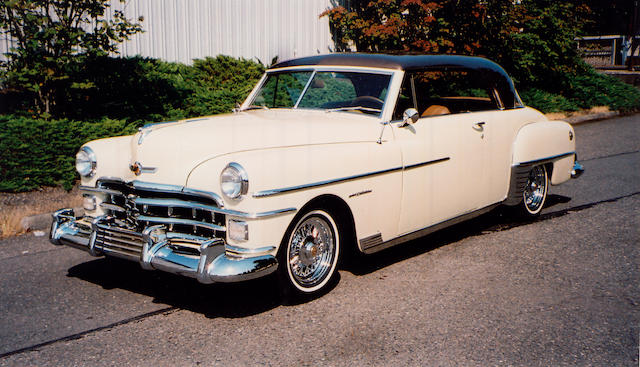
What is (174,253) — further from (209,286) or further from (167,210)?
(209,286)

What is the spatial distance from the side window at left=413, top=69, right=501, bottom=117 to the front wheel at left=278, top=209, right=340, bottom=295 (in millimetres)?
1571

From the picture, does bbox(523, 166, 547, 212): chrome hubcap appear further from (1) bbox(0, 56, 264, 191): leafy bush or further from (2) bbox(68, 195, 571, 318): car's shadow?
(1) bbox(0, 56, 264, 191): leafy bush

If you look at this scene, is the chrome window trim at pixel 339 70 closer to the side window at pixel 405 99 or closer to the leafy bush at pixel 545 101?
the side window at pixel 405 99

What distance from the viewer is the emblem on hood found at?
14.1ft

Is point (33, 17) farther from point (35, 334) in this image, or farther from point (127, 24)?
point (35, 334)

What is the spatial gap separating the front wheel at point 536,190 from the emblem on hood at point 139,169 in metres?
4.00

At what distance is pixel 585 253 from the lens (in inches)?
216

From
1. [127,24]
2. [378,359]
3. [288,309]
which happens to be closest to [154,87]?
[127,24]

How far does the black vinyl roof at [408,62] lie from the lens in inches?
208

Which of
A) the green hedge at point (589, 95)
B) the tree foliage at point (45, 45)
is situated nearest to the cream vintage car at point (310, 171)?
the tree foliage at point (45, 45)

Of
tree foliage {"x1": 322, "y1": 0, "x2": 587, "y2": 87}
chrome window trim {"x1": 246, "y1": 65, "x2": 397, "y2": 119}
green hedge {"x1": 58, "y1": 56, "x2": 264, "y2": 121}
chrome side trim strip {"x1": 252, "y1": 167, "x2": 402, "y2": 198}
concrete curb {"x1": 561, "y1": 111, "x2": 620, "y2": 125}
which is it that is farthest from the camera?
concrete curb {"x1": 561, "y1": 111, "x2": 620, "y2": 125}

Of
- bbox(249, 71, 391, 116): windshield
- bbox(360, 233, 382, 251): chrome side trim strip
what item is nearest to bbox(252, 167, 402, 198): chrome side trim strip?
bbox(360, 233, 382, 251): chrome side trim strip

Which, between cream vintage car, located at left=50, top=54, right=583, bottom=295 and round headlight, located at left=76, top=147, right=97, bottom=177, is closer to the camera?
cream vintage car, located at left=50, top=54, right=583, bottom=295

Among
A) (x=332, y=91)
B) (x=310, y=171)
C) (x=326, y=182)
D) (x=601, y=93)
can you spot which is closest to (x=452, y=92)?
(x=332, y=91)
